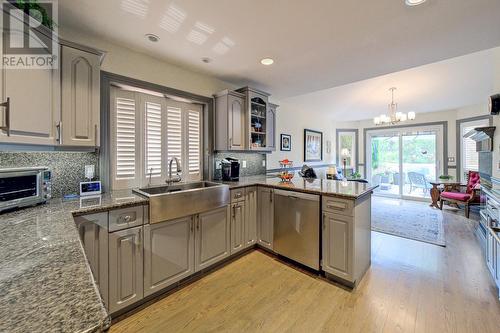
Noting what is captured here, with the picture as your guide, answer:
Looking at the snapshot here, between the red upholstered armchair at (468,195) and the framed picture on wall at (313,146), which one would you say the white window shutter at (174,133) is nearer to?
the framed picture on wall at (313,146)

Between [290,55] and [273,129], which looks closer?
[290,55]

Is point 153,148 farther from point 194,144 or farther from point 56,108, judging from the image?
point 56,108

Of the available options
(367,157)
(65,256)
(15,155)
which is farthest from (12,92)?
(367,157)

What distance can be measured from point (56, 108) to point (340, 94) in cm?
494

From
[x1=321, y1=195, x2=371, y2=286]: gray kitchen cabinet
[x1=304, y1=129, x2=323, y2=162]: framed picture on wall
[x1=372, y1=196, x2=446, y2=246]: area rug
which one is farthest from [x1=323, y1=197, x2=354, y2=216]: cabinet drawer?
[x1=304, y1=129, x2=323, y2=162]: framed picture on wall

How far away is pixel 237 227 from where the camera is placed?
101 inches

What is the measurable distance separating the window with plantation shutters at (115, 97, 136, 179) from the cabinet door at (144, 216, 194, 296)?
2.71ft

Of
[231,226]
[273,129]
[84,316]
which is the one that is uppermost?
[273,129]

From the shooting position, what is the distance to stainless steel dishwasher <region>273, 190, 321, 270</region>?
2.24 meters

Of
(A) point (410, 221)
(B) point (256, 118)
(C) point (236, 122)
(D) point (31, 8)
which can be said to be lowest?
(A) point (410, 221)

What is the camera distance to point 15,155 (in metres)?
1.61

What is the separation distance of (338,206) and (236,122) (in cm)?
175

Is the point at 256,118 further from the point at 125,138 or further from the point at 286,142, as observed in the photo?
the point at 125,138

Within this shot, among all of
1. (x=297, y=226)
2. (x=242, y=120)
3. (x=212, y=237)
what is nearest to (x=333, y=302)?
(x=297, y=226)
